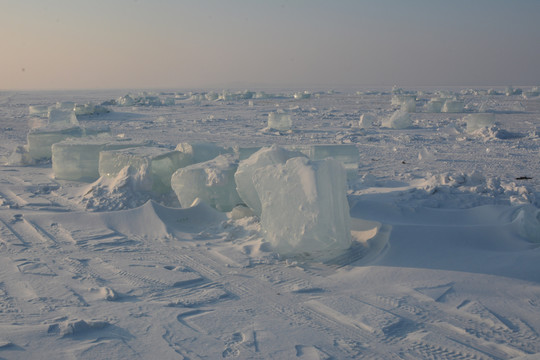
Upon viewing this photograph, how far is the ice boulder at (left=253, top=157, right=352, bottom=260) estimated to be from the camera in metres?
3.93

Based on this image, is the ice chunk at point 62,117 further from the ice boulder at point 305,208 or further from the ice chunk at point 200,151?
the ice boulder at point 305,208

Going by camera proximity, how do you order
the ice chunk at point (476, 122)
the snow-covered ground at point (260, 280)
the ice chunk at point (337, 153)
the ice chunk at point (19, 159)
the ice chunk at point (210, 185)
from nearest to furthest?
the snow-covered ground at point (260, 280), the ice chunk at point (210, 185), the ice chunk at point (337, 153), the ice chunk at point (19, 159), the ice chunk at point (476, 122)

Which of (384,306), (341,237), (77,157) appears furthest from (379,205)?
(77,157)

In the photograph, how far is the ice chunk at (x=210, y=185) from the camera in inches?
216

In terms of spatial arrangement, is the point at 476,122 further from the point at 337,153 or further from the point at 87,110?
the point at 87,110

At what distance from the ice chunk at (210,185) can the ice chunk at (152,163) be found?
710 millimetres

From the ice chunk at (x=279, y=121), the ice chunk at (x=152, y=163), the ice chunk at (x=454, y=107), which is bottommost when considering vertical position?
the ice chunk at (x=152, y=163)

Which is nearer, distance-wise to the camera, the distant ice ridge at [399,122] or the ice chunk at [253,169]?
the ice chunk at [253,169]

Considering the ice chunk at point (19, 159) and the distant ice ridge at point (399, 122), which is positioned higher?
the distant ice ridge at point (399, 122)

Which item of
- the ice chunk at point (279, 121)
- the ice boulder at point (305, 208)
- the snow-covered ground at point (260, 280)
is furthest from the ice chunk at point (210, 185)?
the ice chunk at point (279, 121)

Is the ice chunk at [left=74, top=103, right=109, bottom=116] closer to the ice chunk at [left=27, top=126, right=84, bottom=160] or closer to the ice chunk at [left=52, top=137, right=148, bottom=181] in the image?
the ice chunk at [left=27, top=126, right=84, bottom=160]

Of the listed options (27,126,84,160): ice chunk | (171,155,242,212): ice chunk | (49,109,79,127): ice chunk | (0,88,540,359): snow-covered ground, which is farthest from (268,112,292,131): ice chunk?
(171,155,242,212): ice chunk

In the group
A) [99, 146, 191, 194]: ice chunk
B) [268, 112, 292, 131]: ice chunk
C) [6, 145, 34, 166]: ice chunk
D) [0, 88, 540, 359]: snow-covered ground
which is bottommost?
[0, 88, 540, 359]: snow-covered ground

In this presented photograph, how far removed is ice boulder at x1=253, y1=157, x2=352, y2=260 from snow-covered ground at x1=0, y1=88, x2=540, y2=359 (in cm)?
16
